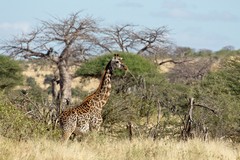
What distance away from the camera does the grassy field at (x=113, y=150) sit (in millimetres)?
9016

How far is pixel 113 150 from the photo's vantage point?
10.3 meters

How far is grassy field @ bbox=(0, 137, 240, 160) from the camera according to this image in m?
9.02

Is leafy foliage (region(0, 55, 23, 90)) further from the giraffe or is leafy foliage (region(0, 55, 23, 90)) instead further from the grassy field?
the grassy field

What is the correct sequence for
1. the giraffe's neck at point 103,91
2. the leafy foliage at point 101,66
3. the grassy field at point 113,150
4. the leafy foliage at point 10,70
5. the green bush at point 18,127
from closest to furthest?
the grassy field at point 113,150 → the green bush at point 18,127 → the giraffe's neck at point 103,91 → the leafy foliage at point 101,66 → the leafy foliage at point 10,70

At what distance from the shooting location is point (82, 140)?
11.0 metres

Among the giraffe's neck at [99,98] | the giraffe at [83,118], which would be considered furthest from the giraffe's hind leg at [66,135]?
the giraffe's neck at [99,98]

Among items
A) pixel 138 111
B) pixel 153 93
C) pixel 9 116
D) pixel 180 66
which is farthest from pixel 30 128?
pixel 180 66

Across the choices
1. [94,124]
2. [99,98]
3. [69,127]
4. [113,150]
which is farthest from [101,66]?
[113,150]

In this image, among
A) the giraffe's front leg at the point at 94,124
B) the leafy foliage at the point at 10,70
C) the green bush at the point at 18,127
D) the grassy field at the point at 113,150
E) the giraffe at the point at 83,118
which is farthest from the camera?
the leafy foliage at the point at 10,70

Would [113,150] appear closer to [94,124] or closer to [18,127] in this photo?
[94,124]

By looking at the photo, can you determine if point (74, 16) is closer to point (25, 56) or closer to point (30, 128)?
point (25, 56)

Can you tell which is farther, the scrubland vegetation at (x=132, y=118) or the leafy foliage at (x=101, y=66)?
the leafy foliage at (x=101, y=66)

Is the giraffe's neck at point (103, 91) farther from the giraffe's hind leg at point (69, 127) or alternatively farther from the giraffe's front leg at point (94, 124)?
the giraffe's hind leg at point (69, 127)

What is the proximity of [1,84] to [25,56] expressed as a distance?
60.7 inches
